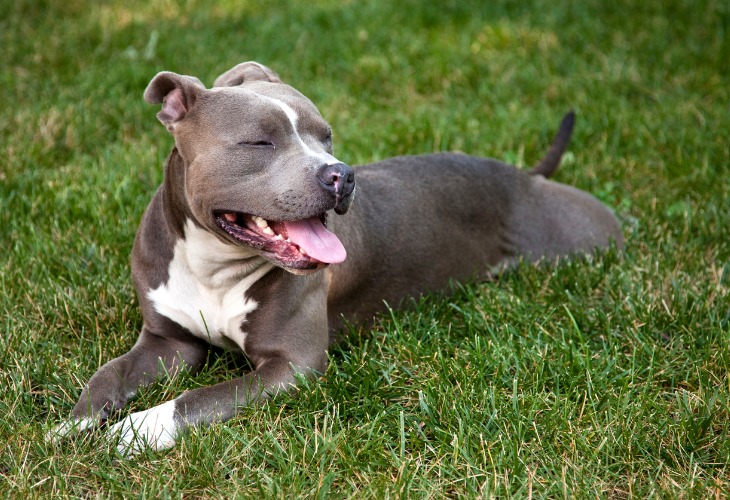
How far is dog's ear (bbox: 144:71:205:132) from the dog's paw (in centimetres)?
115

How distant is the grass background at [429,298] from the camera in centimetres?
301

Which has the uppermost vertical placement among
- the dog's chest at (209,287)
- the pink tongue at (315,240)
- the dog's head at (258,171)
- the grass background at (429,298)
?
the dog's head at (258,171)

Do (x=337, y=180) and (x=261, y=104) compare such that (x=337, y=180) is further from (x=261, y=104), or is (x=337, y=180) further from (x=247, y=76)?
(x=247, y=76)

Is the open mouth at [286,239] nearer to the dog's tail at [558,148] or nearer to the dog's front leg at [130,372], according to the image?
the dog's front leg at [130,372]

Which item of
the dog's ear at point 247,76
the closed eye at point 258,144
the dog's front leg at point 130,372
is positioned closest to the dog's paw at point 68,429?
the dog's front leg at point 130,372

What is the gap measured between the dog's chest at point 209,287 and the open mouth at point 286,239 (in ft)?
0.54

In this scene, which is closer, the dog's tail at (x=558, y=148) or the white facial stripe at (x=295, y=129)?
the white facial stripe at (x=295, y=129)

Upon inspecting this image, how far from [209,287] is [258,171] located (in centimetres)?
59

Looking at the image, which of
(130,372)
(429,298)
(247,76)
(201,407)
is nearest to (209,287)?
(130,372)

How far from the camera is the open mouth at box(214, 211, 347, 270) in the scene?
10.8ft

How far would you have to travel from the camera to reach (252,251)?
11.4 feet

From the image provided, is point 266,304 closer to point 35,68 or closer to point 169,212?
point 169,212

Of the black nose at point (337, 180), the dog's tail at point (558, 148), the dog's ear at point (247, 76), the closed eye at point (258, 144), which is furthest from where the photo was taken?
the dog's tail at point (558, 148)

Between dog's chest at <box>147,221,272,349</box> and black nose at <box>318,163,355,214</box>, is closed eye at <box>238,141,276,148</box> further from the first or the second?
dog's chest at <box>147,221,272,349</box>
